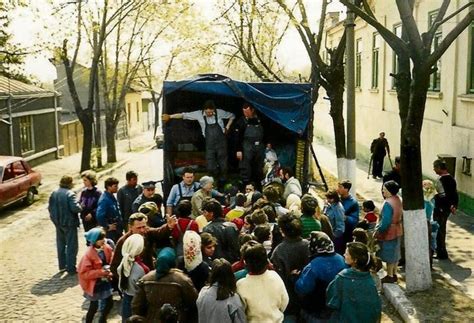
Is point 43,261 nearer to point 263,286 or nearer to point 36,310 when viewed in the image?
point 36,310

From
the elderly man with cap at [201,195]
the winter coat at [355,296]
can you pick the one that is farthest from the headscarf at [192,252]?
the elderly man with cap at [201,195]

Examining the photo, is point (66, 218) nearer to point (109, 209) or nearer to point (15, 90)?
point (109, 209)

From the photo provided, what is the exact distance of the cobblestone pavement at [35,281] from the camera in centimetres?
860

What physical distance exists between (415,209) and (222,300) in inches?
170

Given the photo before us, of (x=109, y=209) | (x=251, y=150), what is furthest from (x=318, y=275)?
(x=251, y=150)

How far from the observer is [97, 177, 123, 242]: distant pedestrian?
945cm

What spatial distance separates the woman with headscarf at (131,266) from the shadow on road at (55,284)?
3503 mm

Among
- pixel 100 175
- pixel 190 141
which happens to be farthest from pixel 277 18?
pixel 190 141

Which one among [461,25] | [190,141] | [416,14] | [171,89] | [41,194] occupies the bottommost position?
[41,194]

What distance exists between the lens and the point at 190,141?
1198cm

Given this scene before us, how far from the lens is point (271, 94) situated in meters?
11.1

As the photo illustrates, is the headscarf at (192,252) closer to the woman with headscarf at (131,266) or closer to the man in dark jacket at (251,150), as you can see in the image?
the woman with headscarf at (131,266)

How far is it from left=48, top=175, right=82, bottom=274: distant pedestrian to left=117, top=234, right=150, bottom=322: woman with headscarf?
3880 mm

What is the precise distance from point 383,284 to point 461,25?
3.81 metres
